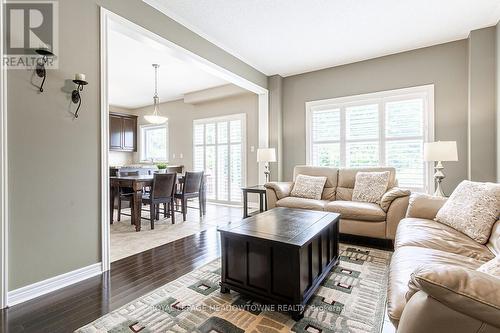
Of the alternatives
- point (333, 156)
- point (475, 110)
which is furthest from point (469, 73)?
point (333, 156)

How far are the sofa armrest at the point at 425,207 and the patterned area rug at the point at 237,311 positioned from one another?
0.75 m

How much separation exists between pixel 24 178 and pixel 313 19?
3.39m

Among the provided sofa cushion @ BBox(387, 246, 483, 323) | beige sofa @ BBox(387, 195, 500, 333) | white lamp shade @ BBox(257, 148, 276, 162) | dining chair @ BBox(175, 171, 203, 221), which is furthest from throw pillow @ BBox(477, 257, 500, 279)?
dining chair @ BBox(175, 171, 203, 221)

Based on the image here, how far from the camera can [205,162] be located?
21.2 ft

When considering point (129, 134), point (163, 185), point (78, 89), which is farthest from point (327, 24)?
point (129, 134)

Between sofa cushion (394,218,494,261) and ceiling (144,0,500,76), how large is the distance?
8.00ft

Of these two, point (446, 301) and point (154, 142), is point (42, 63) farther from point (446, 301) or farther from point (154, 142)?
point (154, 142)

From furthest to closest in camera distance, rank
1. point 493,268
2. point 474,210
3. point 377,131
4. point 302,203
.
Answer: point 377,131 < point 302,203 < point 474,210 < point 493,268

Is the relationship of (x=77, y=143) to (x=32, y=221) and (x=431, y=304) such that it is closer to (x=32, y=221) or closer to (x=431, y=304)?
(x=32, y=221)

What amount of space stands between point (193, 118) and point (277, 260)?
5.56 m

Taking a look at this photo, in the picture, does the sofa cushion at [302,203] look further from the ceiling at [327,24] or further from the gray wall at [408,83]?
the ceiling at [327,24]

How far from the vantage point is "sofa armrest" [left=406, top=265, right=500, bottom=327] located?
0.67 m

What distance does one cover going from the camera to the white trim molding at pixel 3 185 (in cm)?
177

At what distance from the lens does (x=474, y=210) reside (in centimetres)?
197
